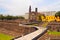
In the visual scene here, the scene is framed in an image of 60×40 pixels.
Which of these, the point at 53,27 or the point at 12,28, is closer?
the point at 53,27

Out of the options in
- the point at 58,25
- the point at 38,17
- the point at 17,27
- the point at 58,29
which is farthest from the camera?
the point at 38,17

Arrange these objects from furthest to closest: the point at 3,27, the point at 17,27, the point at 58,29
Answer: the point at 3,27 < the point at 17,27 < the point at 58,29

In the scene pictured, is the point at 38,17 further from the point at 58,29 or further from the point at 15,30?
the point at 58,29

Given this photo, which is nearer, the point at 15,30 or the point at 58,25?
the point at 58,25

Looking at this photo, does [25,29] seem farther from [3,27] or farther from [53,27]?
[3,27]

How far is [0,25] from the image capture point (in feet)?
109

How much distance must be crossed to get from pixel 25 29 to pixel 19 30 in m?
2.10

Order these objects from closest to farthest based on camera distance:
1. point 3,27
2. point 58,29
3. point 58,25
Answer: point 58,29, point 58,25, point 3,27

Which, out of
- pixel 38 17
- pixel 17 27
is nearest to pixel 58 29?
pixel 17 27

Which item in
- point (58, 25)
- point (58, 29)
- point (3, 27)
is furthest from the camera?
point (3, 27)

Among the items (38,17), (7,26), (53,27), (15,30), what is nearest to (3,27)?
(7,26)

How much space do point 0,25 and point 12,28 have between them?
286 cm

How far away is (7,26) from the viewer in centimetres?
3284

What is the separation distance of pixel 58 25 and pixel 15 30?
7651 mm
